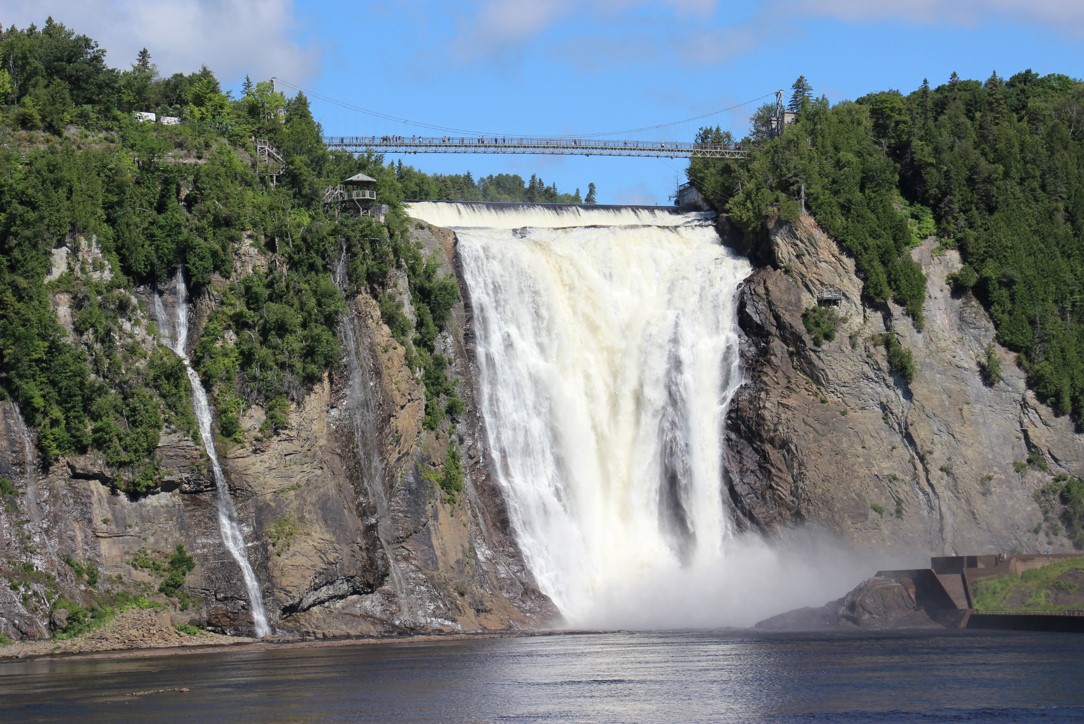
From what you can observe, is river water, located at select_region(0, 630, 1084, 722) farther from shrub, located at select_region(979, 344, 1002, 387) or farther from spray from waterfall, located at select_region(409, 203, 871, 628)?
shrub, located at select_region(979, 344, 1002, 387)

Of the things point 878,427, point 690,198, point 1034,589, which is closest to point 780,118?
point 690,198

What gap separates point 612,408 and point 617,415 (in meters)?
0.53

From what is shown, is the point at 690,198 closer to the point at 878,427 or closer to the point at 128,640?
the point at 878,427

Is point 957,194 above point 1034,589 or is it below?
above

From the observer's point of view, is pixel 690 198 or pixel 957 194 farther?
pixel 690 198

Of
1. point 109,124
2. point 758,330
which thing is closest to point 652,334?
point 758,330

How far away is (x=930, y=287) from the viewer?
105 metres

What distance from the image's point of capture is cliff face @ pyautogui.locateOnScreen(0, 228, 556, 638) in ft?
243

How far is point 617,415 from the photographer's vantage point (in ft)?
313

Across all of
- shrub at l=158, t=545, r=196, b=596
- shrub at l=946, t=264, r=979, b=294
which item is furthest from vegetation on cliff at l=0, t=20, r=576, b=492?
shrub at l=946, t=264, r=979, b=294

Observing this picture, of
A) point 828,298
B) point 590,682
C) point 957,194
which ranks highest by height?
point 957,194

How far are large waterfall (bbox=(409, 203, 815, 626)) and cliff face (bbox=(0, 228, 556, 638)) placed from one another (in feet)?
11.4

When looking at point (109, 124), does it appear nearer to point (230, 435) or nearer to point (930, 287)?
point (230, 435)

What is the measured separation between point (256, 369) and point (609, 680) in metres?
29.3
